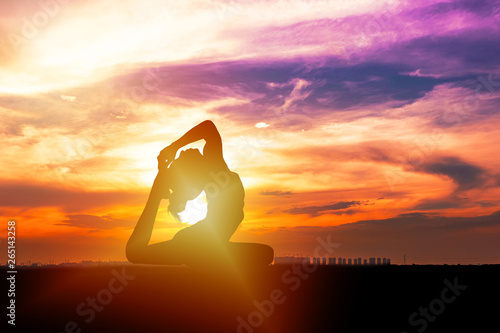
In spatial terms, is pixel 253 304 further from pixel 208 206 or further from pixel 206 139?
pixel 206 139

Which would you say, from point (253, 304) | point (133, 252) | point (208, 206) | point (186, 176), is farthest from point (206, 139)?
point (253, 304)

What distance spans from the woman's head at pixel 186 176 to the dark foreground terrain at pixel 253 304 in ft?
6.29

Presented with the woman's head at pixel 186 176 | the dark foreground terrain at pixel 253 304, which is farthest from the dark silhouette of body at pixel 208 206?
the dark foreground terrain at pixel 253 304

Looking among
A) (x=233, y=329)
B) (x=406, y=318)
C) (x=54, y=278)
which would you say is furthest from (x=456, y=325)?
(x=54, y=278)

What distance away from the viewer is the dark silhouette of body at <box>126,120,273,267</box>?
420 inches

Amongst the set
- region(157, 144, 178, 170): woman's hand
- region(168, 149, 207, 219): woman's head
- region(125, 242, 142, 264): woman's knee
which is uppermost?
region(157, 144, 178, 170): woman's hand

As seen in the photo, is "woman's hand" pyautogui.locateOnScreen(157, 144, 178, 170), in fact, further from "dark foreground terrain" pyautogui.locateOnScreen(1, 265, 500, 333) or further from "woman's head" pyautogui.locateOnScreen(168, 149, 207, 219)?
"dark foreground terrain" pyautogui.locateOnScreen(1, 265, 500, 333)

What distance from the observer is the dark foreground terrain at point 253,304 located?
987cm

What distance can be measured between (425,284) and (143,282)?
8205mm

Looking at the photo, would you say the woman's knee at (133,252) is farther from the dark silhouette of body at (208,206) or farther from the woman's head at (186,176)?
the woman's head at (186,176)

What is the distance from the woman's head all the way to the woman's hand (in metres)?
0.14

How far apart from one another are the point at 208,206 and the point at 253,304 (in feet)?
8.26

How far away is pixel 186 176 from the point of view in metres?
10.8

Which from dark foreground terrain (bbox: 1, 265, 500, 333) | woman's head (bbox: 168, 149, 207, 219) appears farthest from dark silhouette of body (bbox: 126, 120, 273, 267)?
dark foreground terrain (bbox: 1, 265, 500, 333)
